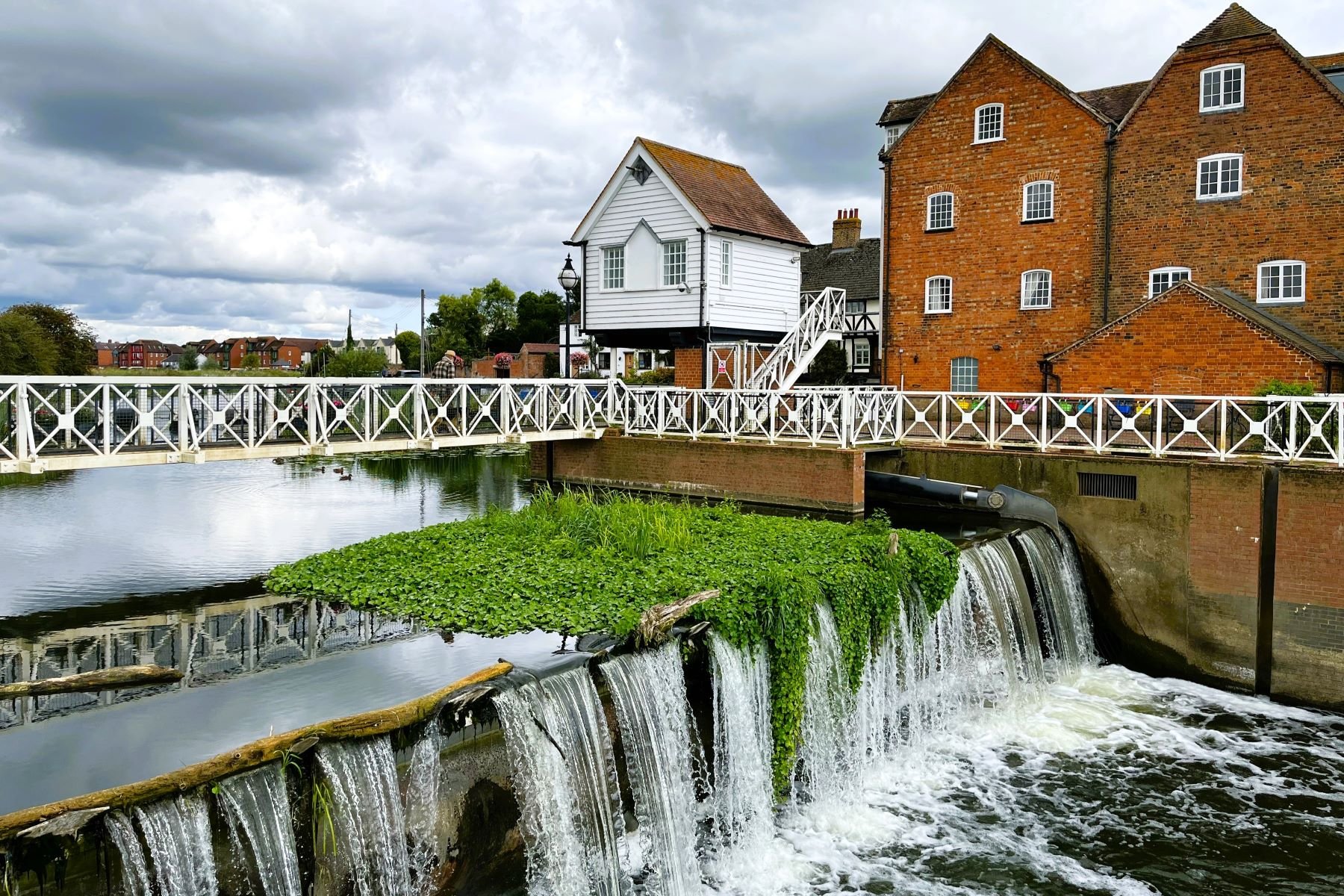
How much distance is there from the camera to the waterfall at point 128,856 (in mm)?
5734

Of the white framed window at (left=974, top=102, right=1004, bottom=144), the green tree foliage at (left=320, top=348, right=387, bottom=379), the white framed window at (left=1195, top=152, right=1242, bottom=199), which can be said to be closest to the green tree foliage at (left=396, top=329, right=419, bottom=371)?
the green tree foliage at (left=320, top=348, right=387, bottom=379)

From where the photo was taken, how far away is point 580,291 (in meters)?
26.3

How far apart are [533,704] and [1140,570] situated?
1184 cm

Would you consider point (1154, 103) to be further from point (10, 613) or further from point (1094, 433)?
point (10, 613)

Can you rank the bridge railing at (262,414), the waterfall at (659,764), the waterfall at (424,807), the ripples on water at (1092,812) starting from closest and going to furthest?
the waterfall at (424,807) < the waterfall at (659,764) < the ripples on water at (1092,812) < the bridge railing at (262,414)

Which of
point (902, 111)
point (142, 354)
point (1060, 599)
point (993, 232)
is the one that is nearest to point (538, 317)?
point (902, 111)

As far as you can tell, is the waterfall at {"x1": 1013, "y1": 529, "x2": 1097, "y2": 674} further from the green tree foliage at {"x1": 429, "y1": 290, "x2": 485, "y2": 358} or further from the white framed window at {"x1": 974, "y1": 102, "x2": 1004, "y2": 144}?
the green tree foliage at {"x1": 429, "y1": 290, "x2": 485, "y2": 358}

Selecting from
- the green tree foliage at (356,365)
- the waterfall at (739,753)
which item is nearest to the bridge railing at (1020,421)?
the waterfall at (739,753)

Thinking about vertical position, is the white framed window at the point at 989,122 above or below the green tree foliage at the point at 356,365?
above

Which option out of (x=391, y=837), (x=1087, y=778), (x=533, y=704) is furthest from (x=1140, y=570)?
(x=391, y=837)

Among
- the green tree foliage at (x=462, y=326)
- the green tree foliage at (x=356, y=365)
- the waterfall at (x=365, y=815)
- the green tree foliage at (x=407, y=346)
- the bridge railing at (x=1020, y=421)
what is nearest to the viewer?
the waterfall at (x=365, y=815)

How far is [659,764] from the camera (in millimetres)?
8922

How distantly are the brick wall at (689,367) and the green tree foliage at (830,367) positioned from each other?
12310 mm

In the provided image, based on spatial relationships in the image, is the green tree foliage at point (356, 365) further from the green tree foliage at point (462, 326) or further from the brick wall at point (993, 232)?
the brick wall at point (993, 232)
